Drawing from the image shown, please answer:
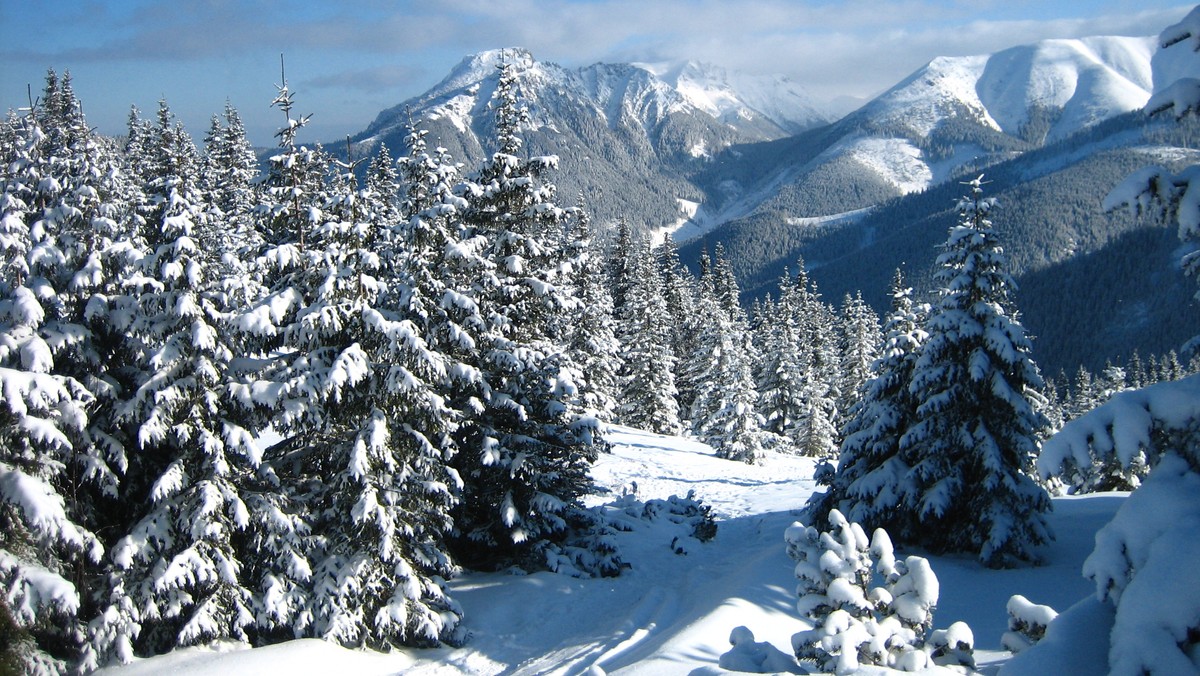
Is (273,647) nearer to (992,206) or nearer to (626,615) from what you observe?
(626,615)

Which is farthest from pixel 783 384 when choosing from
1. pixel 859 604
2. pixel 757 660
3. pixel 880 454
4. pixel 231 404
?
pixel 859 604

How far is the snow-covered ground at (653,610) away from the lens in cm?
1151

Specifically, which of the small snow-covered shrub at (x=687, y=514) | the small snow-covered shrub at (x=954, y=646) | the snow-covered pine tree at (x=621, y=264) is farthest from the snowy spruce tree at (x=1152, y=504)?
the snow-covered pine tree at (x=621, y=264)

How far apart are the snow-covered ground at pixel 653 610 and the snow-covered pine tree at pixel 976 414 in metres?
1.01

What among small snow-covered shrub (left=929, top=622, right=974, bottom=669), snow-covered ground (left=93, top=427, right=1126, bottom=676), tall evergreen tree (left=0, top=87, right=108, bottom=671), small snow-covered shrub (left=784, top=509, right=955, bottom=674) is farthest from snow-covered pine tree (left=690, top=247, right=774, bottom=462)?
tall evergreen tree (left=0, top=87, right=108, bottom=671)

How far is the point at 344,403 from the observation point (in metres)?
13.9

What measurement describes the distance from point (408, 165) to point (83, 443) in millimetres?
8587

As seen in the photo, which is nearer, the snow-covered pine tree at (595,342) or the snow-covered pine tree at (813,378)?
the snow-covered pine tree at (595,342)

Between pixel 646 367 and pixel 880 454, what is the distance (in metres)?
31.7

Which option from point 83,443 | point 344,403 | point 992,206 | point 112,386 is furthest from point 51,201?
point 992,206

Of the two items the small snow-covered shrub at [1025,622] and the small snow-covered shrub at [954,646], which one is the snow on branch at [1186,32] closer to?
the small snow-covered shrub at [1025,622]

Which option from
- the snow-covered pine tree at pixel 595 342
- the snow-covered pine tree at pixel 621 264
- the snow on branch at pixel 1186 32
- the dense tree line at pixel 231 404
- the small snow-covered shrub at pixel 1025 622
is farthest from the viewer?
the snow-covered pine tree at pixel 621 264

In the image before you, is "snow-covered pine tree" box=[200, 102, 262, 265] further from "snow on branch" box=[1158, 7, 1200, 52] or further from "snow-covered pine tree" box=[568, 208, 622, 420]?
"snow on branch" box=[1158, 7, 1200, 52]

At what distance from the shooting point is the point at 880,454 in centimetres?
1809
